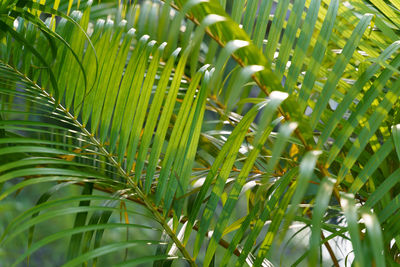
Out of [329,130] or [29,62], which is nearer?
[329,130]

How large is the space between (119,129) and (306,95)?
23 cm

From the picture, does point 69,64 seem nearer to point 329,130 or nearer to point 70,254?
point 70,254

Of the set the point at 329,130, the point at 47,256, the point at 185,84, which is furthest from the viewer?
the point at 47,256

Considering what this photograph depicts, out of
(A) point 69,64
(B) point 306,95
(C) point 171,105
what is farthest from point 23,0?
(B) point 306,95

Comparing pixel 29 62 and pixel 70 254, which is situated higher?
pixel 29 62

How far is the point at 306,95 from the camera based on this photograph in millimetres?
481

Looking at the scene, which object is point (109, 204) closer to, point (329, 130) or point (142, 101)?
point (142, 101)

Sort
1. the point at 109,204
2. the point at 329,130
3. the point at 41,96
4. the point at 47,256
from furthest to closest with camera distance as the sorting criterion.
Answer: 1. the point at 47,256
2. the point at 41,96
3. the point at 109,204
4. the point at 329,130

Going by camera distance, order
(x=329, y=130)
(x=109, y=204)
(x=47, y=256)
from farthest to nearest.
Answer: (x=47, y=256) < (x=109, y=204) < (x=329, y=130)

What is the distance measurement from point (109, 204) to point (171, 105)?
14 cm

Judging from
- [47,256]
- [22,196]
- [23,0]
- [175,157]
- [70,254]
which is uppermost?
[23,0]

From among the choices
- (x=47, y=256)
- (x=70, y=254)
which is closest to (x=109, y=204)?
(x=70, y=254)

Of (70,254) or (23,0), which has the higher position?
(23,0)

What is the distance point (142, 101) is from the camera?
0.56m
